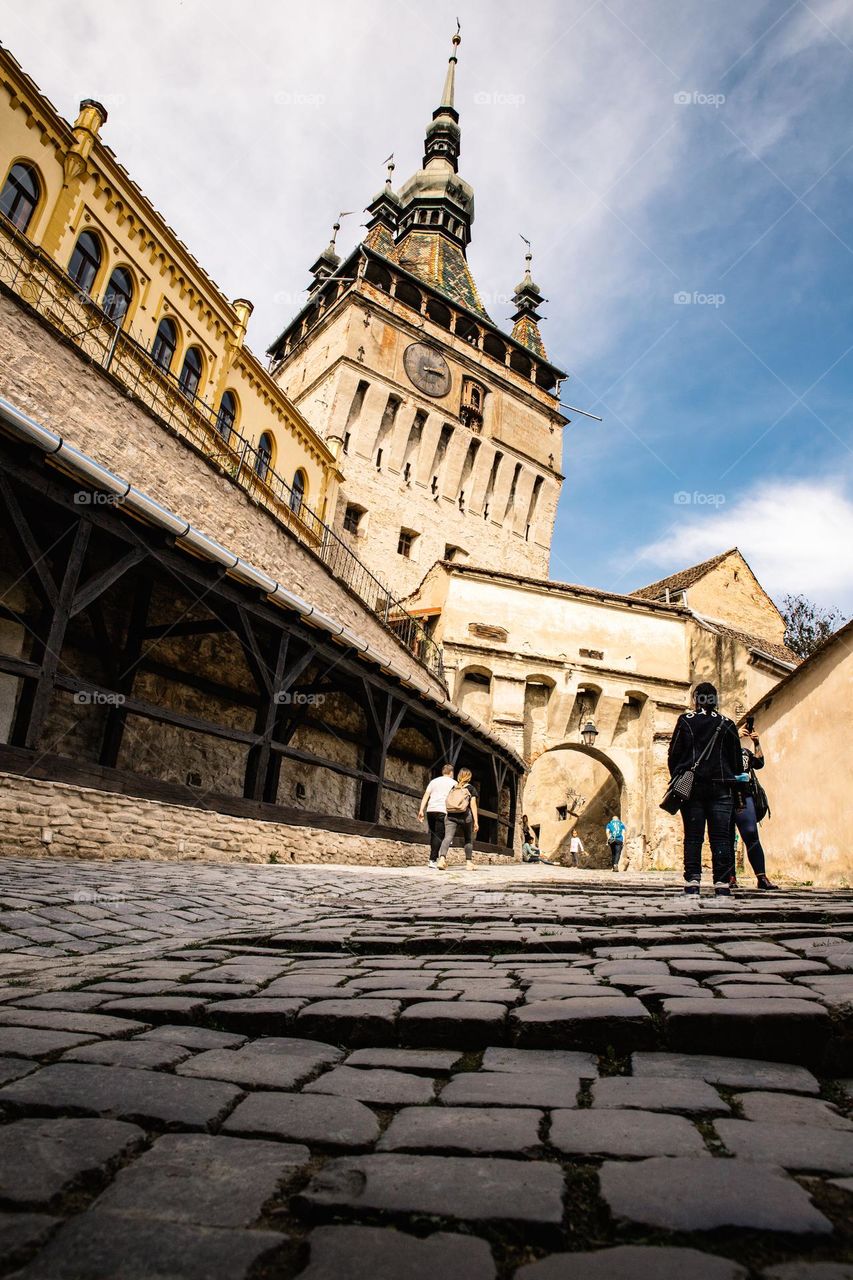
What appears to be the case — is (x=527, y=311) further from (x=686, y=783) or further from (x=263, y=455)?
(x=686, y=783)

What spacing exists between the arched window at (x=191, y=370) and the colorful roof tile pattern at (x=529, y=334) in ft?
85.1

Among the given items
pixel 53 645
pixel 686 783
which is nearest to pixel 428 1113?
pixel 686 783

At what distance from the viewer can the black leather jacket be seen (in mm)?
6930

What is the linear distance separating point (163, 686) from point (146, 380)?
23.9 ft

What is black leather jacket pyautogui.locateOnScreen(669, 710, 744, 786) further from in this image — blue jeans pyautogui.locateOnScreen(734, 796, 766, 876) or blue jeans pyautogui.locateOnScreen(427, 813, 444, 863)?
blue jeans pyautogui.locateOnScreen(427, 813, 444, 863)

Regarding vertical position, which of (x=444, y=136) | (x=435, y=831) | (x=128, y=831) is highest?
(x=444, y=136)

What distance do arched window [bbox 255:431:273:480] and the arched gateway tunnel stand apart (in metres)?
8.26

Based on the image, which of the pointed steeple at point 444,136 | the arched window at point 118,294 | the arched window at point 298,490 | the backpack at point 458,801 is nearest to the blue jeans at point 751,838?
the backpack at point 458,801

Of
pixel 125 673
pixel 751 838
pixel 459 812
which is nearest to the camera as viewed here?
pixel 751 838

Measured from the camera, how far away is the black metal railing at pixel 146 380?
41.3 ft

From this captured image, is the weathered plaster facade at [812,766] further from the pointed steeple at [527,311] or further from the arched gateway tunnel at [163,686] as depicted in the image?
the pointed steeple at [527,311]

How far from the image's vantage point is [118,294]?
54.3ft

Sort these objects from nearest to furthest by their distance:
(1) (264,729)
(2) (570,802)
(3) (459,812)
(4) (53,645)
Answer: (4) (53,645) < (1) (264,729) < (3) (459,812) < (2) (570,802)

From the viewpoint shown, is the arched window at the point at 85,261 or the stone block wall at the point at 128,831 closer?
the stone block wall at the point at 128,831
